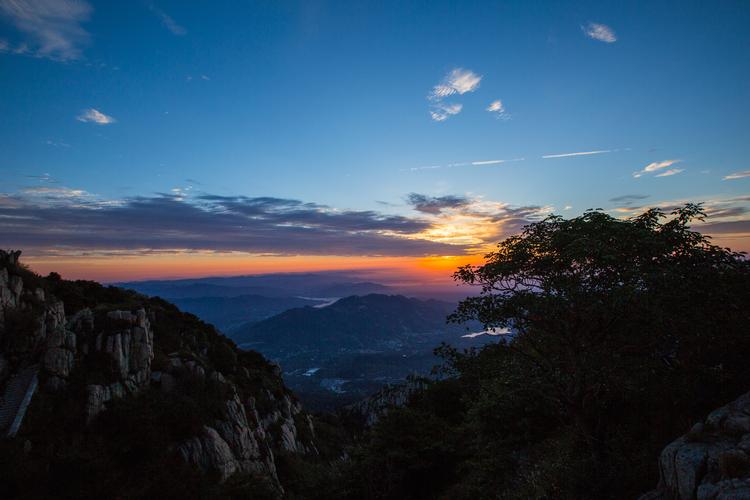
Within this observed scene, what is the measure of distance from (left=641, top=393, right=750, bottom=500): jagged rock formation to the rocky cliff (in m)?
27.6

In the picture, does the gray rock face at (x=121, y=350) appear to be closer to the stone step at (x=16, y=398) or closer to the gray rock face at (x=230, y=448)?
the stone step at (x=16, y=398)

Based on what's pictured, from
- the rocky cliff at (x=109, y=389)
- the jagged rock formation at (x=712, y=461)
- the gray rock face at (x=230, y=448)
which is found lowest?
the gray rock face at (x=230, y=448)

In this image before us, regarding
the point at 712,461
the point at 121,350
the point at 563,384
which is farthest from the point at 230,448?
the point at 712,461

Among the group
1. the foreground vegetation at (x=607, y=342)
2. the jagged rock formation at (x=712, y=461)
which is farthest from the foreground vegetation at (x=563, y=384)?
the jagged rock formation at (x=712, y=461)

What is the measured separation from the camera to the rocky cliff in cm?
2669

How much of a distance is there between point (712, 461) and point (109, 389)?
40097mm

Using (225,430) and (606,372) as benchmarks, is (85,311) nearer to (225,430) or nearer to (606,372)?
(225,430)

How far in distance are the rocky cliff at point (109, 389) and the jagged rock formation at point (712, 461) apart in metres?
27.6

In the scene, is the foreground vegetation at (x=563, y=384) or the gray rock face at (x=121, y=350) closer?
the foreground vegetation at (x=563, y=384)

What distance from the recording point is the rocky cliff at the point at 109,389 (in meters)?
26.7

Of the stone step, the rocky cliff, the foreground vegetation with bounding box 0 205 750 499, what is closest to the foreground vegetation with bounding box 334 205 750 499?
the foreground vegetation with bounding box 0 205 750 499

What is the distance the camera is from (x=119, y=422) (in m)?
28.8

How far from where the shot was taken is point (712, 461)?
915 cm

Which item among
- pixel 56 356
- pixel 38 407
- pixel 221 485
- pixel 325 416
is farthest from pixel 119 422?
pixel 325 416
